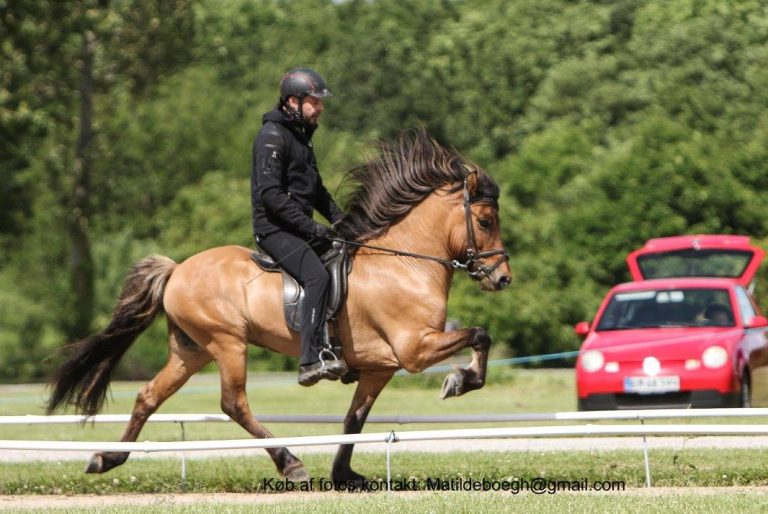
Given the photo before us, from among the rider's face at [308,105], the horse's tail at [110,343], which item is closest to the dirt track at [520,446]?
the horse's tail at [110,343]

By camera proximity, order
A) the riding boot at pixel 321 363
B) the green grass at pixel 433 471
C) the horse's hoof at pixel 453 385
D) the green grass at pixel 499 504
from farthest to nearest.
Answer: the green grass at pixel 433 471, the riding boot at pixel 321 363, the horse's hoof at pixel 453 385, the green grass at pixel 499 504

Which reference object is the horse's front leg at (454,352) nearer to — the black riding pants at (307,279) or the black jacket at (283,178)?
the black riding pants at (307,279)

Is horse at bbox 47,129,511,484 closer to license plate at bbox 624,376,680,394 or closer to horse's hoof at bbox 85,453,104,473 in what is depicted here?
horse's hoof at bbox 85,453,104,473

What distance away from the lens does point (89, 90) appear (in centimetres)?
4047

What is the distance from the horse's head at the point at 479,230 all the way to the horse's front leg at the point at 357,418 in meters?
1.09

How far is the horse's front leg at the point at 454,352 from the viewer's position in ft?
33.2

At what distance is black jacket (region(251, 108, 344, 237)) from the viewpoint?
34.8 ft

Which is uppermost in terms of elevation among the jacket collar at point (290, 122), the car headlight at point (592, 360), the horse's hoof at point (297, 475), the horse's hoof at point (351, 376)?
the jacket collar at point (290, 122)

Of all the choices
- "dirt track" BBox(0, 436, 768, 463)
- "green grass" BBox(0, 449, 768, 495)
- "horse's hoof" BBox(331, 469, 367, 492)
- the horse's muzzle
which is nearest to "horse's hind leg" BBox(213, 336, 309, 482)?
"horse's hoof" BBox(331, 469, 367, 492)

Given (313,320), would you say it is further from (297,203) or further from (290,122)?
(290,122)

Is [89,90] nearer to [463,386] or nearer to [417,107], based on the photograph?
[417,107]

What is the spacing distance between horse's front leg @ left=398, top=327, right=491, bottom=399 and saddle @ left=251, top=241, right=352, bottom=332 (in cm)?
66

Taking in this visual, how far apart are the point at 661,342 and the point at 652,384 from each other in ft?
1.79

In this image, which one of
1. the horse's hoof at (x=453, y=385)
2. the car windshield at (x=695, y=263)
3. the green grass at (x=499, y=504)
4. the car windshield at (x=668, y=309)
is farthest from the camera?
the car windshield at (x=695, y=263)
